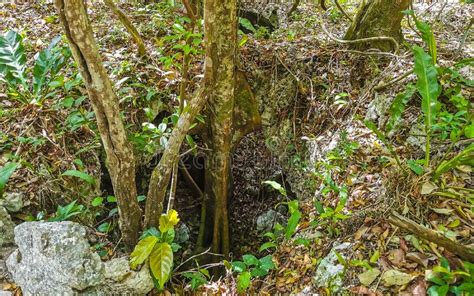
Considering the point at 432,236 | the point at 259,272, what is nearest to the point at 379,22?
the point at 432,236

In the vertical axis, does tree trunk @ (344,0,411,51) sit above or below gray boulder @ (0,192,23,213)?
above

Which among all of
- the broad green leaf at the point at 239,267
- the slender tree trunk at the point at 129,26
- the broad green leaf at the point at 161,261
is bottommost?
the broad green leaf at the point at 239,267

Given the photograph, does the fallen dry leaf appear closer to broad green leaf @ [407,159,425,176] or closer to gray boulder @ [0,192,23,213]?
broad green leaf @ [407,159,425,176]

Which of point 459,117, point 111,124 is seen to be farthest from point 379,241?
point 111,124

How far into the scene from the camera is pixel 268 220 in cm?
366

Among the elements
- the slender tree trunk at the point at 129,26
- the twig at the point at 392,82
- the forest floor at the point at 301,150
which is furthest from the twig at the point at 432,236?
the slender tree trunk at the point at 129,26

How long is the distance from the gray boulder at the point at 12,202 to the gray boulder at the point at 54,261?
1.20 feet

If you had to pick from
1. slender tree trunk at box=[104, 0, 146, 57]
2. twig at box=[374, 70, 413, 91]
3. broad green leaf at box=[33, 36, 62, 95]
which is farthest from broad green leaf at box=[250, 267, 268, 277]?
slender tree trunk at box=[104, 0, 146, 57]

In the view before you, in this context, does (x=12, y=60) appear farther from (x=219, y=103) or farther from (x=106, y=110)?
(x=219, y=103)

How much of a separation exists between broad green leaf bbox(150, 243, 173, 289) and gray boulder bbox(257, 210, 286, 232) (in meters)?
1.71

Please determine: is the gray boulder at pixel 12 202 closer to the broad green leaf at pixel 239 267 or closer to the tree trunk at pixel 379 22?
the broad green leaf at pixel 239 267

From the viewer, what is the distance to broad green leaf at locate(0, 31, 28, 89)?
8.82 feet

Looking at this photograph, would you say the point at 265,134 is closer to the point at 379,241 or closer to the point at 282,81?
the point at 282,81

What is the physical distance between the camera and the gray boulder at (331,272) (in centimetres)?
186
